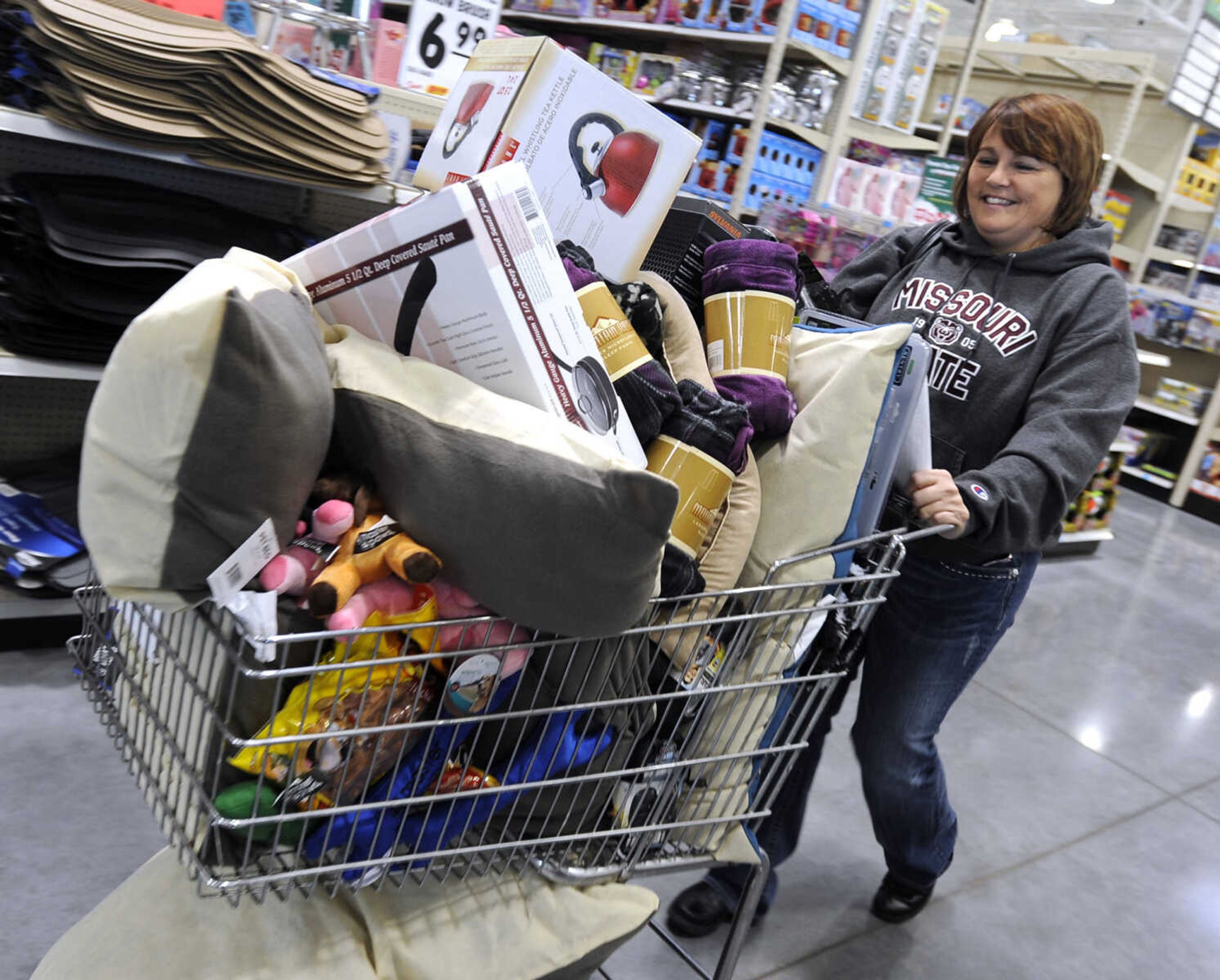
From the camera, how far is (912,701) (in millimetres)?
1766

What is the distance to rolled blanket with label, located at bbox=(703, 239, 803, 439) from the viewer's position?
1271mm

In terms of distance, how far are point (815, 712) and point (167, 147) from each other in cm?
171

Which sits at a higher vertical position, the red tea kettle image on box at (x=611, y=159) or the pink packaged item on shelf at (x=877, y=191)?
the pink packaged item on shelf at (x=877, y=191)

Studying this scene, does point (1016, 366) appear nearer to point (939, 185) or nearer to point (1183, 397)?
point (939, 185)

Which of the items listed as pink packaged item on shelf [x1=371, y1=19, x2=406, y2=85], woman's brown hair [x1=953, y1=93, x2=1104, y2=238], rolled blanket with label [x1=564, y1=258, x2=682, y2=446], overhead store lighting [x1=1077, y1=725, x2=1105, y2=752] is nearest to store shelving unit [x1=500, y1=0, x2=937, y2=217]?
pink packaged item on shelf [x1=371, y1=19, x2=406, y2=85]

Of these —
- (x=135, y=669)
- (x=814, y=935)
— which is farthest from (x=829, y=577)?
(x=814, y=935)

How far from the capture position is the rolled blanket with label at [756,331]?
127 centimetres

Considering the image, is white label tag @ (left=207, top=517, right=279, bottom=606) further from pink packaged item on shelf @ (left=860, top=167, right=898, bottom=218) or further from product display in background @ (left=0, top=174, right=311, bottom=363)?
pink packaged item on shelf @ (left=860, top=167, right=898, bottom=218)

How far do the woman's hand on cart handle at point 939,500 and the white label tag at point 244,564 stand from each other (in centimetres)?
86

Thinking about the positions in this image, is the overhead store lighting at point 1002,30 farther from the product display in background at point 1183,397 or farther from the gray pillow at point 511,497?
the gray pillow at point 511,497

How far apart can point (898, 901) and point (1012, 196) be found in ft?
4.57

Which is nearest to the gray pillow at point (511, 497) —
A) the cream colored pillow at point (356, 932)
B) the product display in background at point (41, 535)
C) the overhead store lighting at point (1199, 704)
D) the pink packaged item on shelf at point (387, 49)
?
the cream colored pillow at point (356, 932)

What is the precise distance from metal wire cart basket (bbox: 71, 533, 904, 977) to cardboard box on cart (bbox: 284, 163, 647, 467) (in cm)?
26

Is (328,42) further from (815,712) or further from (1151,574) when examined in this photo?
(1151,574)
